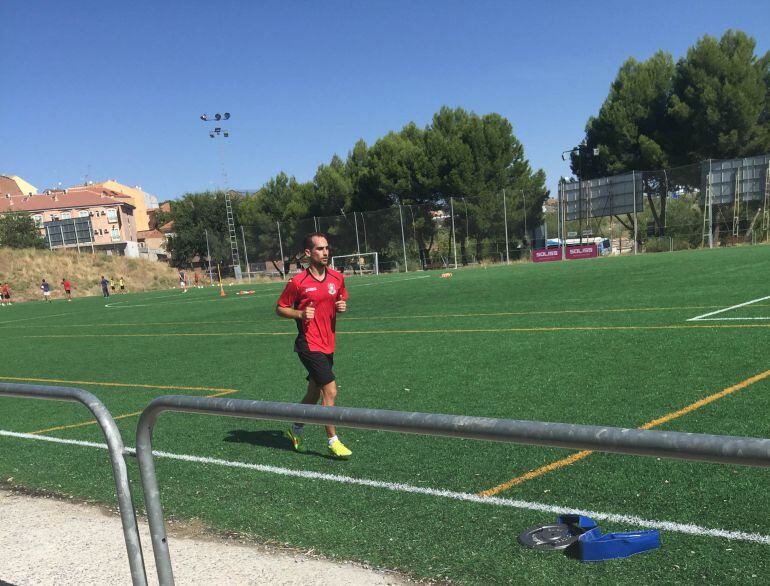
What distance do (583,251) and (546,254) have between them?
246cm

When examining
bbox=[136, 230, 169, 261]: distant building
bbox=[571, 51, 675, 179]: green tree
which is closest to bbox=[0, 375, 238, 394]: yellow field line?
bbox=[571, 51, 675, 179]: green tree

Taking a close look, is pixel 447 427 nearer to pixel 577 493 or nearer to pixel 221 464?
pixel 577 493

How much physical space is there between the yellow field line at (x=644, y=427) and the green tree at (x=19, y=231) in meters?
86.0

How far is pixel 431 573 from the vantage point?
3.49 metres

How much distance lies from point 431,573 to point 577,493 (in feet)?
4.52

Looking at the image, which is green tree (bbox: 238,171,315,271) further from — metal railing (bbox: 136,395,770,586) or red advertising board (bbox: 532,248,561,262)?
metal railing (bbox: 136,395,770,586)

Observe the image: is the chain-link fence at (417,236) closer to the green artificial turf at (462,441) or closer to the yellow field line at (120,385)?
the green artificial turf at (462,441)

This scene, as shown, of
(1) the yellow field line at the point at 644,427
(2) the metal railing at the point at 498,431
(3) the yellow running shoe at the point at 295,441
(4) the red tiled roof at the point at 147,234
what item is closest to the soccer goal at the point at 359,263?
(1) the yellow field line at the point at 644,427

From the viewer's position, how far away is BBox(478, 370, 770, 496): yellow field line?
4.64 meters

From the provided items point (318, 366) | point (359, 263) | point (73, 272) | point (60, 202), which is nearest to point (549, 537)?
point (318, 366)

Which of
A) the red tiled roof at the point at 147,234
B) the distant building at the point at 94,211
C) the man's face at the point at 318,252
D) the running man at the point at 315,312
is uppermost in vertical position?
the distant building at the point at 94,211

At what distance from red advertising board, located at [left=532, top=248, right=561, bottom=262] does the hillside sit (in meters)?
34.4

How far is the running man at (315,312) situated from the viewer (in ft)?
19.3

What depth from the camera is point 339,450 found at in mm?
5598
